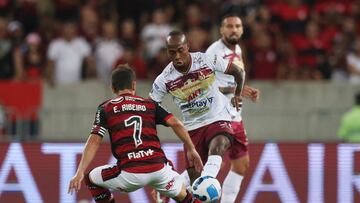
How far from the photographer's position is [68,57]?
18516 mm

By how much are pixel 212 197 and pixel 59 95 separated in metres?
7.70

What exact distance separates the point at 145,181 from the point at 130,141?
42 cm

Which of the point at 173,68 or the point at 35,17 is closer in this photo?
the point at 173,68

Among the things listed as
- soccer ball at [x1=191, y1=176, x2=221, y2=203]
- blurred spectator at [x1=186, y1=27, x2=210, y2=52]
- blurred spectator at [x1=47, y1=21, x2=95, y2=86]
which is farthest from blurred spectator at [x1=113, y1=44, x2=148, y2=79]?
soccer ball at [x1=191, y1=176, x2=221, y2=203]

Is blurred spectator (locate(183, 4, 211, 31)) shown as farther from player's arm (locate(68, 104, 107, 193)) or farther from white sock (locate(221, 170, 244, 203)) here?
player's arm (locate(68, 104, 107, 193))

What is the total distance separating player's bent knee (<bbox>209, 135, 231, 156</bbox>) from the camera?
12.1 meters

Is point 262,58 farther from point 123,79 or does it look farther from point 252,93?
point 123,79

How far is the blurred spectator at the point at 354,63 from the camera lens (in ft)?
61.1

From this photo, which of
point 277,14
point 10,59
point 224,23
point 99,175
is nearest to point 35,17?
point 10,59

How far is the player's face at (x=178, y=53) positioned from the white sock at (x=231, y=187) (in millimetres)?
1713

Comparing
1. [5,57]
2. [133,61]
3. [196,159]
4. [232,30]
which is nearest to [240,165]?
[232,30]

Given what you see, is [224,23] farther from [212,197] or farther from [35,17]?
[35,17]

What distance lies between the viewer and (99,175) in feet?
37.0

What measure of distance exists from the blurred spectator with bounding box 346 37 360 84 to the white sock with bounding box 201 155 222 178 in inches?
284
